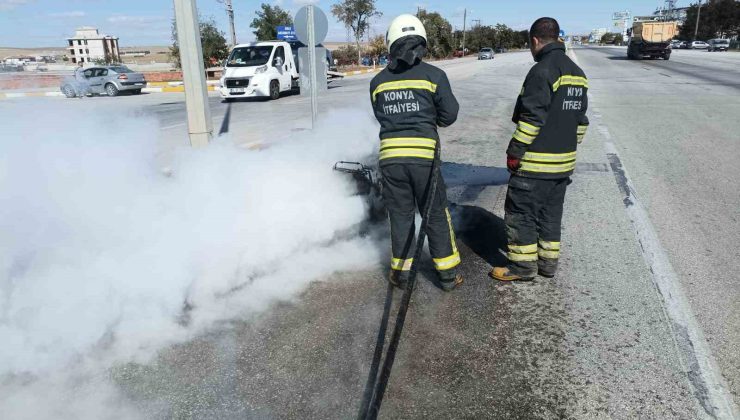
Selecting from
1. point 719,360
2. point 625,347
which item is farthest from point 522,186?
point 719,360

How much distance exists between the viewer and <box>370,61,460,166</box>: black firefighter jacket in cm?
322

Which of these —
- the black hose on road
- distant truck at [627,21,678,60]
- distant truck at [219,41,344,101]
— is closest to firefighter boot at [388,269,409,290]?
the black hose on road

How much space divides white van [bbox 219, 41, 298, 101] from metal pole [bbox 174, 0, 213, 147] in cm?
1103

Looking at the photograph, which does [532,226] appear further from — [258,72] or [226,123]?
[258,72]

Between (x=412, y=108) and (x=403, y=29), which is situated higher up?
(x=403, y=29)

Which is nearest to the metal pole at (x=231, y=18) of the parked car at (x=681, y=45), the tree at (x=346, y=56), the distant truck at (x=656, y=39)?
the tree at (x=346, y=56)

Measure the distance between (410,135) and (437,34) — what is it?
64821 millimetres

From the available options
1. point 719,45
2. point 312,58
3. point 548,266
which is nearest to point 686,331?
point 548,266

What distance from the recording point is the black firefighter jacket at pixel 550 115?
3268 mm

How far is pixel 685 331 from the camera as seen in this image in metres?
2.97

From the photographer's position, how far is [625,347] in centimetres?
284

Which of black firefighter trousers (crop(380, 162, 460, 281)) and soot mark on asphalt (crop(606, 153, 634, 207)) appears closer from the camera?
black firefighter trousers (crop(380, 162, 460, 281))

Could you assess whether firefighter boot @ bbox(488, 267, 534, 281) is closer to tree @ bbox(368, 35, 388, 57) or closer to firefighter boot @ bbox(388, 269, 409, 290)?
firefighter boot @ bbox(388, 269, 409, 290)

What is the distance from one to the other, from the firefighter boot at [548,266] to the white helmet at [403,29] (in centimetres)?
178
